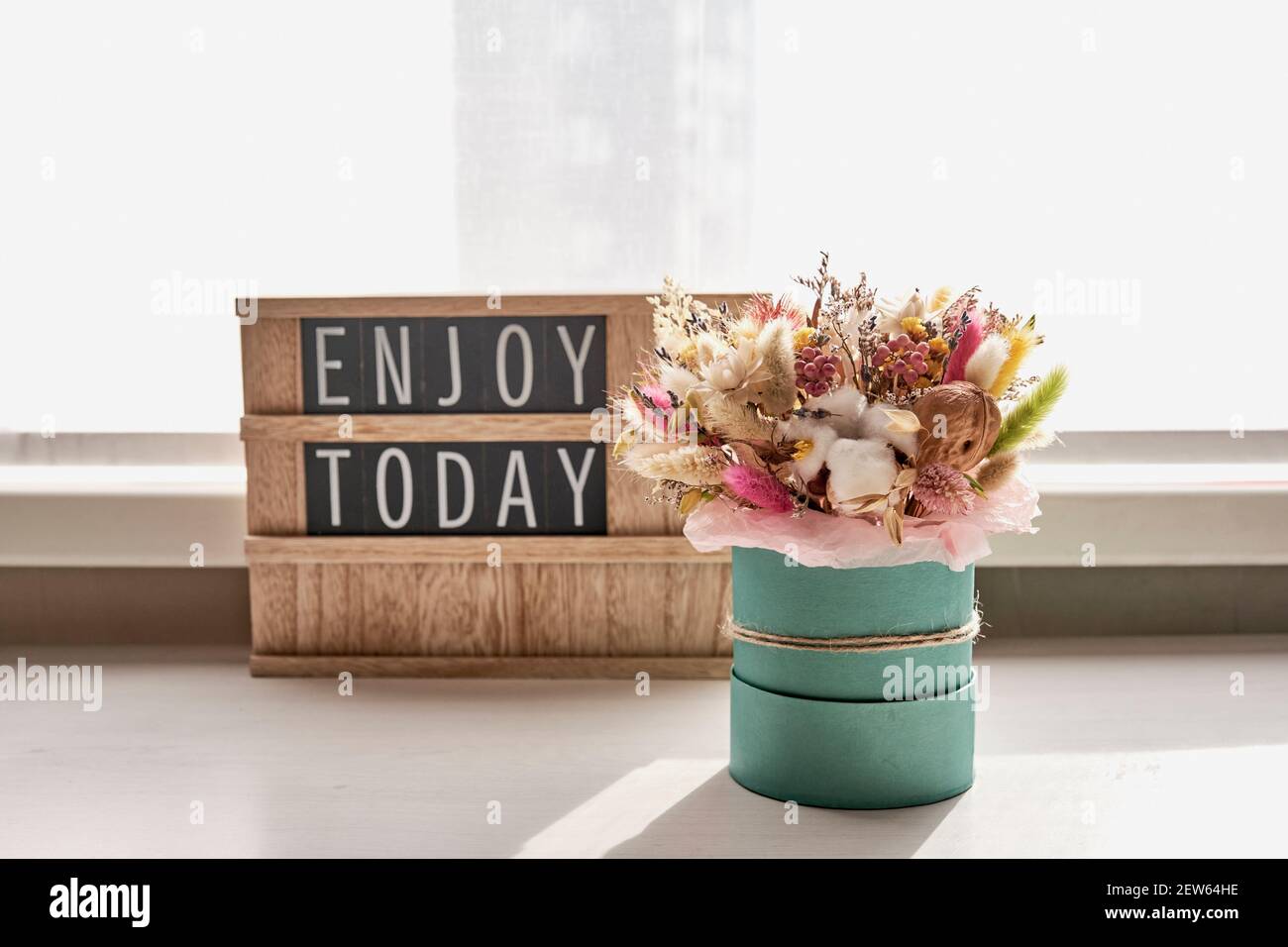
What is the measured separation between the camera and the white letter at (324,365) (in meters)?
1.33

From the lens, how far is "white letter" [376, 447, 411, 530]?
134 centimetres

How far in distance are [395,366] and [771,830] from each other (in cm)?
70

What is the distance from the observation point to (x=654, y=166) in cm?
141

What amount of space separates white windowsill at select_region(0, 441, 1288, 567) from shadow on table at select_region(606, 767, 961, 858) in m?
0.61

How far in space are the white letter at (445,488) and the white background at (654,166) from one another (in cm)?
24

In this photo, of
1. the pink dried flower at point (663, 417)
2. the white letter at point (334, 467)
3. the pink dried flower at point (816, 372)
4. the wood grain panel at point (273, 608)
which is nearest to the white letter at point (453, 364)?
the white letter at point (334, 467)

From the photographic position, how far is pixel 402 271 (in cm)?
146

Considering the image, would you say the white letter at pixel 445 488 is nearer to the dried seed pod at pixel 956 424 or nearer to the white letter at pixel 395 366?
the white letter at pixel 395 366

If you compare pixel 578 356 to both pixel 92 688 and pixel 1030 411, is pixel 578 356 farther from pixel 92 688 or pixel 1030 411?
pixel 92 688

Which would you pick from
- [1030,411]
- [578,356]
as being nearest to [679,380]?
[1030,411]

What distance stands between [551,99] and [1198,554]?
98cm

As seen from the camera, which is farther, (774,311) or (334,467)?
(334,467)

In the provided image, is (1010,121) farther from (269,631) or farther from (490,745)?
(269,631)
